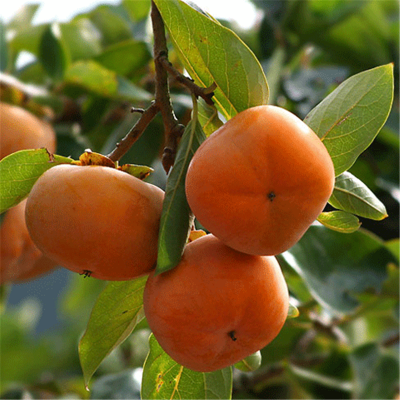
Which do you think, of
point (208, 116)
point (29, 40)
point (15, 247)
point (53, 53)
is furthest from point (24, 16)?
point (208, 116)

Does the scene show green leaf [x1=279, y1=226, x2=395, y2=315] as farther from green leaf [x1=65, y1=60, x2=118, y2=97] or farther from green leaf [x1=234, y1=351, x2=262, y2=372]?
green leaf [x1=65, y1=60, x2=118, y2=97]

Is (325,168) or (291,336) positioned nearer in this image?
(325,168)

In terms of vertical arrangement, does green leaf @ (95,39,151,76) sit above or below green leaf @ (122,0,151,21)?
above

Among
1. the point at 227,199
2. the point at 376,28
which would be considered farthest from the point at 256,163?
the point at 376,28

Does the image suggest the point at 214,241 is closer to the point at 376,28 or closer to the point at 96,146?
the point at 96,146

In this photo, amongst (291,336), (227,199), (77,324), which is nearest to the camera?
(227,199)

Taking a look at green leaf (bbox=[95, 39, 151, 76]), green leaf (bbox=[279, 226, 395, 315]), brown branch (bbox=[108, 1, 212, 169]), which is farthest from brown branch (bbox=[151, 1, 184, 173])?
green leaf (bbox=[95, 39, 151, 76])

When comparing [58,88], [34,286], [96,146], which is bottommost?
[34,286]
